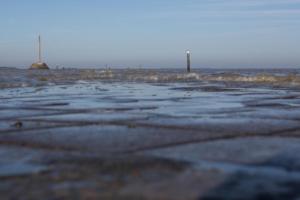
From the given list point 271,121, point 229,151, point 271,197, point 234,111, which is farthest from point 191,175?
point 234,111

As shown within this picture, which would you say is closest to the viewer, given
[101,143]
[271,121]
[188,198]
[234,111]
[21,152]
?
[188,198]

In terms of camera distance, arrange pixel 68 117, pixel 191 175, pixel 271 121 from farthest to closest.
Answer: pixel 68 117 → pixel 271 121 → pixel 191 175

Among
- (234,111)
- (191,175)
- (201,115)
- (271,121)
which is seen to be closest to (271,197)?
(191,175)

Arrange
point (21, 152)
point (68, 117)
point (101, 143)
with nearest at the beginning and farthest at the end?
point (21, 152) → point (101, 143) → point (68, 117)

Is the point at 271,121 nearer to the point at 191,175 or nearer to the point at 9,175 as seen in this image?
the point at 191,175

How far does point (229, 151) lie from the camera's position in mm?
3402

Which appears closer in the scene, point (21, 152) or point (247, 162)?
point (247, 162)

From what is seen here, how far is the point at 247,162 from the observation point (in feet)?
9.79

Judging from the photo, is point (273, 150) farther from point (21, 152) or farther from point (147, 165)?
point (21, 152)

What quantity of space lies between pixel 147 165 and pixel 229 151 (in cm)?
71

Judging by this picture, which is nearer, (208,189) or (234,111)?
(208,189)

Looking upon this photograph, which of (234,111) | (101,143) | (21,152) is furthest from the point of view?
(234,111)

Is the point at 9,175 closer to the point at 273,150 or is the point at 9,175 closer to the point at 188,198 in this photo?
the point at 188,198

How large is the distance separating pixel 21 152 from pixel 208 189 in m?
1.45
